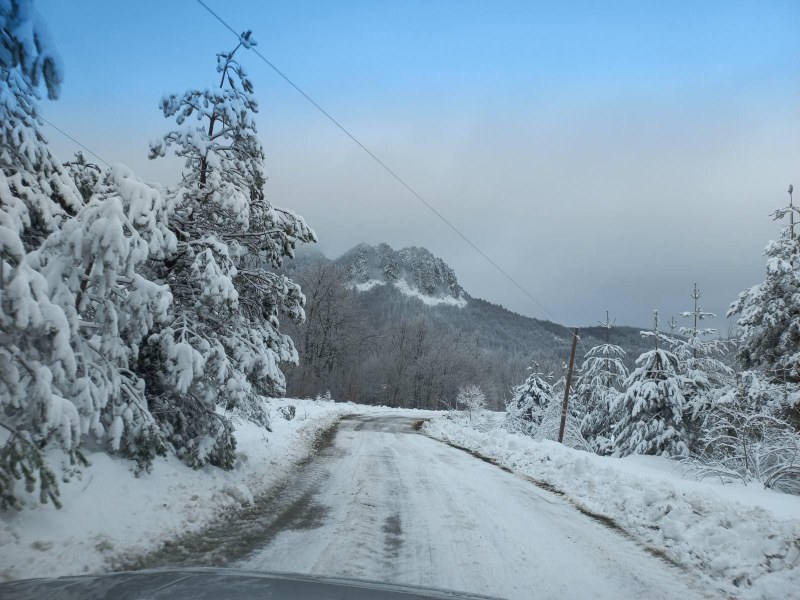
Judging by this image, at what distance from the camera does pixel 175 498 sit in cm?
577

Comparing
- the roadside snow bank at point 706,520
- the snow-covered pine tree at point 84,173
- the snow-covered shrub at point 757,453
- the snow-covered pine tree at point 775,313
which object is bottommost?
the roadside snow bank at point 706,520

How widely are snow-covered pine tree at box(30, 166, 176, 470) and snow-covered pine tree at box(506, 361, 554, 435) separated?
23.0 meters

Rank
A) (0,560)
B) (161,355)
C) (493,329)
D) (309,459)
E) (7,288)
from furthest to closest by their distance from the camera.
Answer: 1. (493,329)
2. (309,459)
3. (161,355)
4. (0,560)
5. (7,288)

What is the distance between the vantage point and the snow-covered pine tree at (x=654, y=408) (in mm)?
14992

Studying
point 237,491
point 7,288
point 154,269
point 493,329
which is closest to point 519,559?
point 237,491

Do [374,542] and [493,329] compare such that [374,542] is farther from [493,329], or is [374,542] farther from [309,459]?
[493,329]

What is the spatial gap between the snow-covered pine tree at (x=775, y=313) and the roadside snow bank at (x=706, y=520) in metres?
8.02

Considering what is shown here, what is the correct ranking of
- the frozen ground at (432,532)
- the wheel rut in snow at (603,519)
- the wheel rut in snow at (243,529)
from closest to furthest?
the frozen ground at (432,532) < the wheel rut in snow at (243,529) < the wheel rut in snow at (603,519)

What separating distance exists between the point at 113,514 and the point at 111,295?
253 cm

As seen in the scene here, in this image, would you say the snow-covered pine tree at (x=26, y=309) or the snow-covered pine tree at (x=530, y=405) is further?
the snow-covered pine tree at (x=530, y=405)

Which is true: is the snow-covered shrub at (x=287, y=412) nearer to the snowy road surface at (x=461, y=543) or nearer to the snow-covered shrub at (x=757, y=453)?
the snowy road surface at (x=461, y=543)

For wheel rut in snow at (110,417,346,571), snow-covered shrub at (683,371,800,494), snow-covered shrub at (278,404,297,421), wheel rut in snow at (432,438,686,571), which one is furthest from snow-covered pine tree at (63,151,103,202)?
snow-covered shrub at (683,371,800,494)

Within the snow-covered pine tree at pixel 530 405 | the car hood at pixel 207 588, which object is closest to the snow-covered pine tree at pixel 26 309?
the car hood at pixel 207 588

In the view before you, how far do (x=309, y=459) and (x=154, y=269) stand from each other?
601 centimetres
